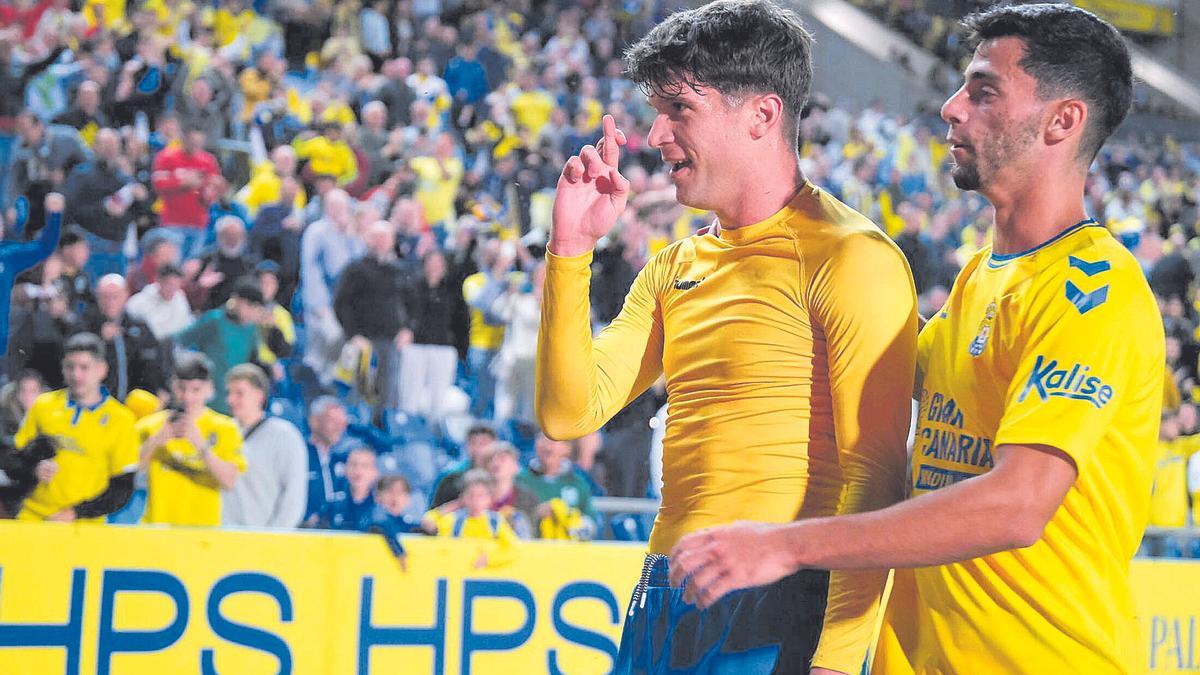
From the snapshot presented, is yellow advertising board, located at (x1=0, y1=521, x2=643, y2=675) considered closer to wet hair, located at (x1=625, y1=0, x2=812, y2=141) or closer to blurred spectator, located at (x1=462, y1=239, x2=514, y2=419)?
wet hair, located at (x1=625, y1=0, x2=812, y2=141)

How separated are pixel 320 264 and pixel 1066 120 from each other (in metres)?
7.83

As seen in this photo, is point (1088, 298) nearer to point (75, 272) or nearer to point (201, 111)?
point (75, 272)

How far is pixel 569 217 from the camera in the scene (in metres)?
2.38

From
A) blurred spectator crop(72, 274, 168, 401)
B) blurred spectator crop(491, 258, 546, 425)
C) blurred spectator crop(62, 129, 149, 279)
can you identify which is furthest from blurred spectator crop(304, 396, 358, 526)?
blurred spectator crop(62, 129, 149, 279)

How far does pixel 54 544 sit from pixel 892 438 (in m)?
3.94

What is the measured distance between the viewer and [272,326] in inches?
351

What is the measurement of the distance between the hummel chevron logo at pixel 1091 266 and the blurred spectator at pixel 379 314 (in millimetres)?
7510

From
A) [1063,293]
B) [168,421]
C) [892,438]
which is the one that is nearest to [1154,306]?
[1063,293]

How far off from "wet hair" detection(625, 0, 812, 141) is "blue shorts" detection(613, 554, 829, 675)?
85 cm

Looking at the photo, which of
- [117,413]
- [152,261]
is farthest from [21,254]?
[117,413]

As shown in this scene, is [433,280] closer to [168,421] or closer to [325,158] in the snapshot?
[325,158]

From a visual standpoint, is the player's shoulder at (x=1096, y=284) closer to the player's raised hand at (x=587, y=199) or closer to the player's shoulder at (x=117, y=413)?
the player's raised hand at (x=587, y=199)

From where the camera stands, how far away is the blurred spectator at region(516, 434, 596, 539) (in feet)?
24.0

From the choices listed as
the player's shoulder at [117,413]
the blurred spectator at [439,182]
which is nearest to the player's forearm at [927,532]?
the player's shoulder at [117,413]
